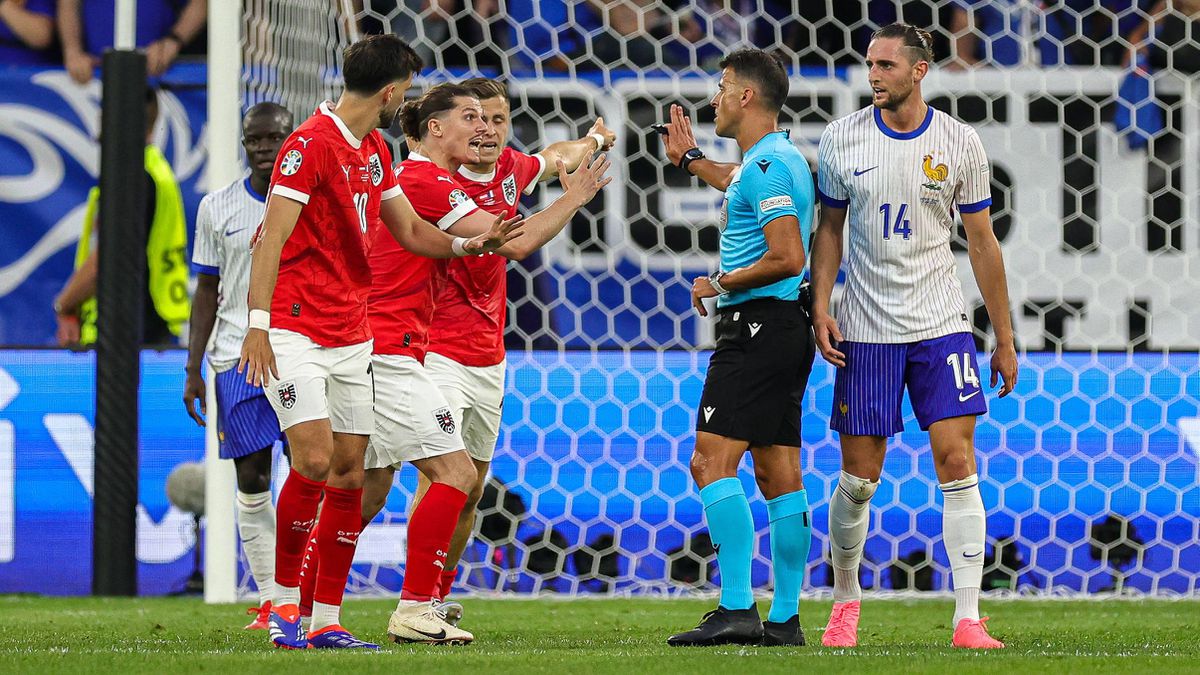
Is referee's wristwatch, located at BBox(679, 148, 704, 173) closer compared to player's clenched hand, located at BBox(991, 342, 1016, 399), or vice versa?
player's clenched hand, located at BBox(991, 342, 1016, 399)

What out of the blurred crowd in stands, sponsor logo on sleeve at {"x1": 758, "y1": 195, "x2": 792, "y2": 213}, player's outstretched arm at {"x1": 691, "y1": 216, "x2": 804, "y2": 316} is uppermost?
the blurred crowd in stands

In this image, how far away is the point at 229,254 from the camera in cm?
609

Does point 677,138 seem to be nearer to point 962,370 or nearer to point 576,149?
point 576,149

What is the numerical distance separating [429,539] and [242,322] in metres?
1.61

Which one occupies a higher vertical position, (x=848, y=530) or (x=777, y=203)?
(x=777, y=203)

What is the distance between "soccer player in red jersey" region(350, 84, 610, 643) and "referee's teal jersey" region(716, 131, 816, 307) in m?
0.42

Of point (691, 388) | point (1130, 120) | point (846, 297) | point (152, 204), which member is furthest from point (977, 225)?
point (152, 204)

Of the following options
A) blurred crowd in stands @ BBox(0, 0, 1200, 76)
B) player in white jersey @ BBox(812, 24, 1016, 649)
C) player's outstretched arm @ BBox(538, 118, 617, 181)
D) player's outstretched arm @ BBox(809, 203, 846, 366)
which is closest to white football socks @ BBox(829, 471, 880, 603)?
player in white jersey @ BBox(812, 24, 1016, 649)

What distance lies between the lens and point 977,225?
192 inches

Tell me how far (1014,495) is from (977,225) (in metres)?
2.79

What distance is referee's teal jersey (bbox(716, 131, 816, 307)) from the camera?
476 centimetres

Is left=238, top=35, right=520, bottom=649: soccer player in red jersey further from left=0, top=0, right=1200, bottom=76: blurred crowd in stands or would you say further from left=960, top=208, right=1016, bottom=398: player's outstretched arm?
left=0, top=0, right=1200, bottom=76: blurred crowd in stands

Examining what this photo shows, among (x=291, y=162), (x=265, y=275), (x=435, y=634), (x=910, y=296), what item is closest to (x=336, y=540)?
(x=435, y=634)

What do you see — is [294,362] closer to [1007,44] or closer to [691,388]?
[691,388]
